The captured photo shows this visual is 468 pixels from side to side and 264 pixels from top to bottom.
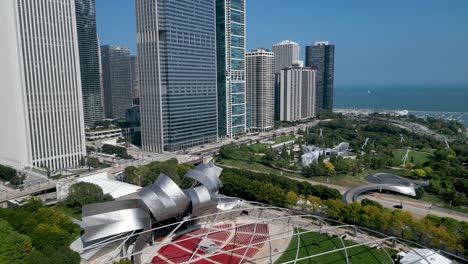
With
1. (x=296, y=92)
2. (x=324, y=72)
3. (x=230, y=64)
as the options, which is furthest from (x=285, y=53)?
(x=230, y=64)

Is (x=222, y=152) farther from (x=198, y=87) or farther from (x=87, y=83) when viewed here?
(x=87, y=83)

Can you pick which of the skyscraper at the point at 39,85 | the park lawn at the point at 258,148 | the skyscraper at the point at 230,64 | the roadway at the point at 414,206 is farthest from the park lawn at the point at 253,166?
the skyscraper at the point at 39,85

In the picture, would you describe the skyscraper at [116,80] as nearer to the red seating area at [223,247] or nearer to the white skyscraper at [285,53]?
Answer: the white skyscraper at [285,53]

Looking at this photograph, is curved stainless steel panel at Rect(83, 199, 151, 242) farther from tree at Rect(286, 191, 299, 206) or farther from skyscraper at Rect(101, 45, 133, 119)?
skyscraper at Rect(101, 45, 133, 119)

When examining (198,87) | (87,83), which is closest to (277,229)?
(198,87)

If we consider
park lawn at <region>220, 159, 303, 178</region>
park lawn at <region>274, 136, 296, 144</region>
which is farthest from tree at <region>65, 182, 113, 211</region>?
park lawn at <region>274, 136, 296, 144</region>

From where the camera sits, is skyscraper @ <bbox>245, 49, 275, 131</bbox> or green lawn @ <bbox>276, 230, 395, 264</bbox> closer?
green lawn @ <bbox>276, 230, 395, 264</bbox>
